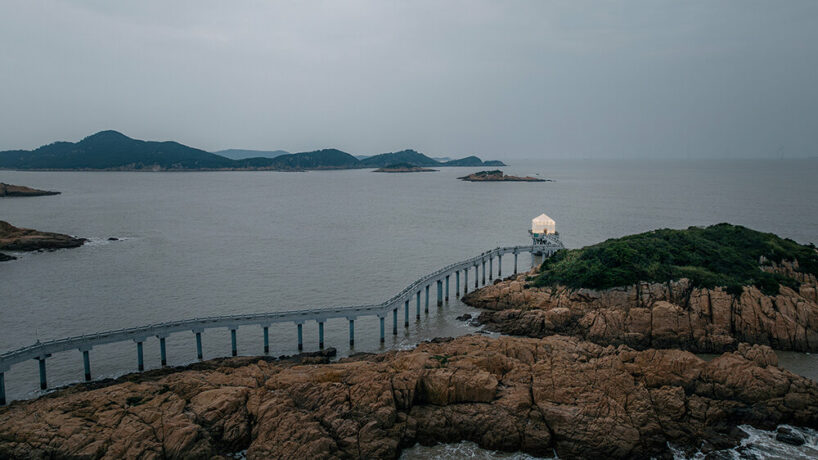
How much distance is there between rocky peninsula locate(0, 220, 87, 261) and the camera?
59.1m

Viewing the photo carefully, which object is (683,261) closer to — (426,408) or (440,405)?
(440,405)

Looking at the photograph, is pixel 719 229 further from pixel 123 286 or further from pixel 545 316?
pixel 123 286

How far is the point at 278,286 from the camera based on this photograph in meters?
44.1

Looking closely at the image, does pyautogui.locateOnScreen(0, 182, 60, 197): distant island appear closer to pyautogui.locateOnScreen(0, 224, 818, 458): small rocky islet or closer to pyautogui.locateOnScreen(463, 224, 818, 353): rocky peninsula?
pyautogui.locateOnScreen(0, 224, 818, 458): small rocky islet

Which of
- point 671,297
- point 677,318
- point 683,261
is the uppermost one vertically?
point 683,261

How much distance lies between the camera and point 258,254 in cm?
5734

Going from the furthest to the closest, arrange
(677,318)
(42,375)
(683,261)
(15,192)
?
(15,192) < (683,261) < (677,318) < (42,375)

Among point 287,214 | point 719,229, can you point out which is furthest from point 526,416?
point 287,214

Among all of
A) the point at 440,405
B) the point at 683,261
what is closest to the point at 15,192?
the point at 440,405

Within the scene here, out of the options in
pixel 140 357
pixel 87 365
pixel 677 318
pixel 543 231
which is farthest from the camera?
pixel 543 231

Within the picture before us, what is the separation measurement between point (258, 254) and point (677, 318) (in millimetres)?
44040

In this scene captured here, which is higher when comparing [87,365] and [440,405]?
[440,405]

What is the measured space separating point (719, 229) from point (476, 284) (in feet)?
75.7

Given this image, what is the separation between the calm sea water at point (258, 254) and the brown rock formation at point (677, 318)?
2.50 metres
